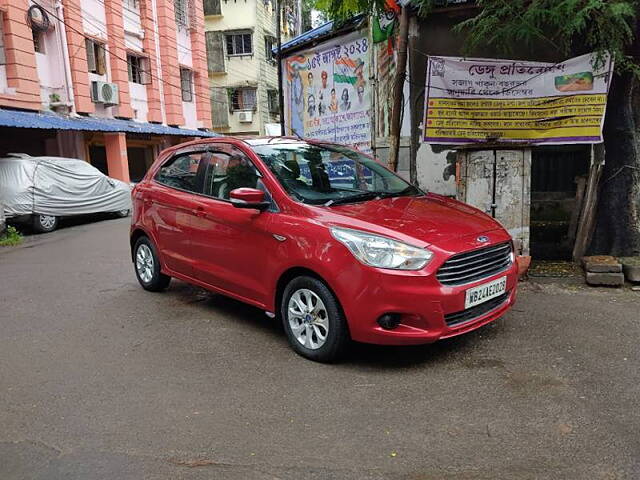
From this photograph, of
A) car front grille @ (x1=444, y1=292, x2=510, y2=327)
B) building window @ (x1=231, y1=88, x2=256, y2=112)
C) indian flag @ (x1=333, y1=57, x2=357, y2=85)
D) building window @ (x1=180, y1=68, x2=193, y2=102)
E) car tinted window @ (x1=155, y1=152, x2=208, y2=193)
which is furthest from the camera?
building window @ (x1=231, y1=88, x2=256, y2=112)

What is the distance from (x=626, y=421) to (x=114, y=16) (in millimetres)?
19830

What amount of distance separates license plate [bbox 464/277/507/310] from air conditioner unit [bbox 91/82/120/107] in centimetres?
1643

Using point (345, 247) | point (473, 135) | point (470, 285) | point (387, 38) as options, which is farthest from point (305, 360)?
point (387, 38)

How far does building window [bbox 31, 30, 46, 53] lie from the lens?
15551 millimetres

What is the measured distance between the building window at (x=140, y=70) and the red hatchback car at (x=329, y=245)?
55.3 ft

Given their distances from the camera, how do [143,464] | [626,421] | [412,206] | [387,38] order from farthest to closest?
[387,38], [412,206], [626,421], [143,464]

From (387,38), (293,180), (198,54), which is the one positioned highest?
(198,54)

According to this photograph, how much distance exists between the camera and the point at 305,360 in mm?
3891

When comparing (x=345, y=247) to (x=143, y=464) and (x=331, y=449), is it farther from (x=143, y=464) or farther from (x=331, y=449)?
(x=143, y=464)

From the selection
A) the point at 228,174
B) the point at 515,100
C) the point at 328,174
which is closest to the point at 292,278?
the point at 328,174

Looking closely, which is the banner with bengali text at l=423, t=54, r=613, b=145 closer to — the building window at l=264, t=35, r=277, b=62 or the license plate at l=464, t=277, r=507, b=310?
the license plate at l=464, t=277, r=507, b=310

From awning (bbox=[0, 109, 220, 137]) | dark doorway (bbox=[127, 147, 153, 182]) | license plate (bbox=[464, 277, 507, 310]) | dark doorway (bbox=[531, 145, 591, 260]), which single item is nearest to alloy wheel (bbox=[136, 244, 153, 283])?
license plate (bbox=[464, 277, 507, 310])

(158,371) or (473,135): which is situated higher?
(473,135)

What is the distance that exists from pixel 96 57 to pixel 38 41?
253cm
